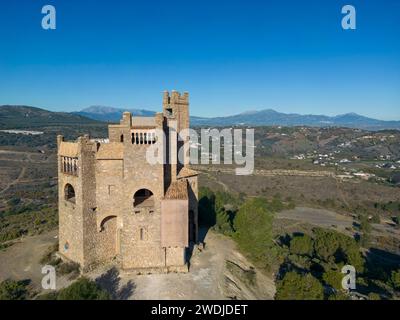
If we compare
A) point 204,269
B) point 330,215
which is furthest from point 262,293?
point 330,215

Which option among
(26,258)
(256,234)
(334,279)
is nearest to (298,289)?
(334,279)

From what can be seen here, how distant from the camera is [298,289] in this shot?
2311 centimetres

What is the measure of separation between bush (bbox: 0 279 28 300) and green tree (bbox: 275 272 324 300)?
18419mm

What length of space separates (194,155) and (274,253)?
64.5 metres

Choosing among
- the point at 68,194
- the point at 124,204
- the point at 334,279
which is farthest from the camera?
the point at 68,194

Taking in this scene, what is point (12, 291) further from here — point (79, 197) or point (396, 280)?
point (396, 280)

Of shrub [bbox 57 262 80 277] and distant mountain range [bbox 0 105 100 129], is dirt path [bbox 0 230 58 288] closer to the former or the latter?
shrub [bbox 57 262 80 277]

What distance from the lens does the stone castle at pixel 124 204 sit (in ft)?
82.6

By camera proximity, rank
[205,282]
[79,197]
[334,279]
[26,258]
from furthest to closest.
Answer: [26,258], [334,279], [79,197], [205,282]

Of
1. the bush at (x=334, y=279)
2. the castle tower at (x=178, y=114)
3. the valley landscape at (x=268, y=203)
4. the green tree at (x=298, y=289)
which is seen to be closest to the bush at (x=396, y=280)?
the valley landscape at (x=268, y=203)

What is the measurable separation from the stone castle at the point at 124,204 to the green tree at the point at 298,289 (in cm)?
774

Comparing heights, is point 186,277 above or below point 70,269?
below

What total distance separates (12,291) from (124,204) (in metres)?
9.82

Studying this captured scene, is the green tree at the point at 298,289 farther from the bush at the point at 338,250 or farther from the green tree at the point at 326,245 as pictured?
the green tree at the point at 326,245
